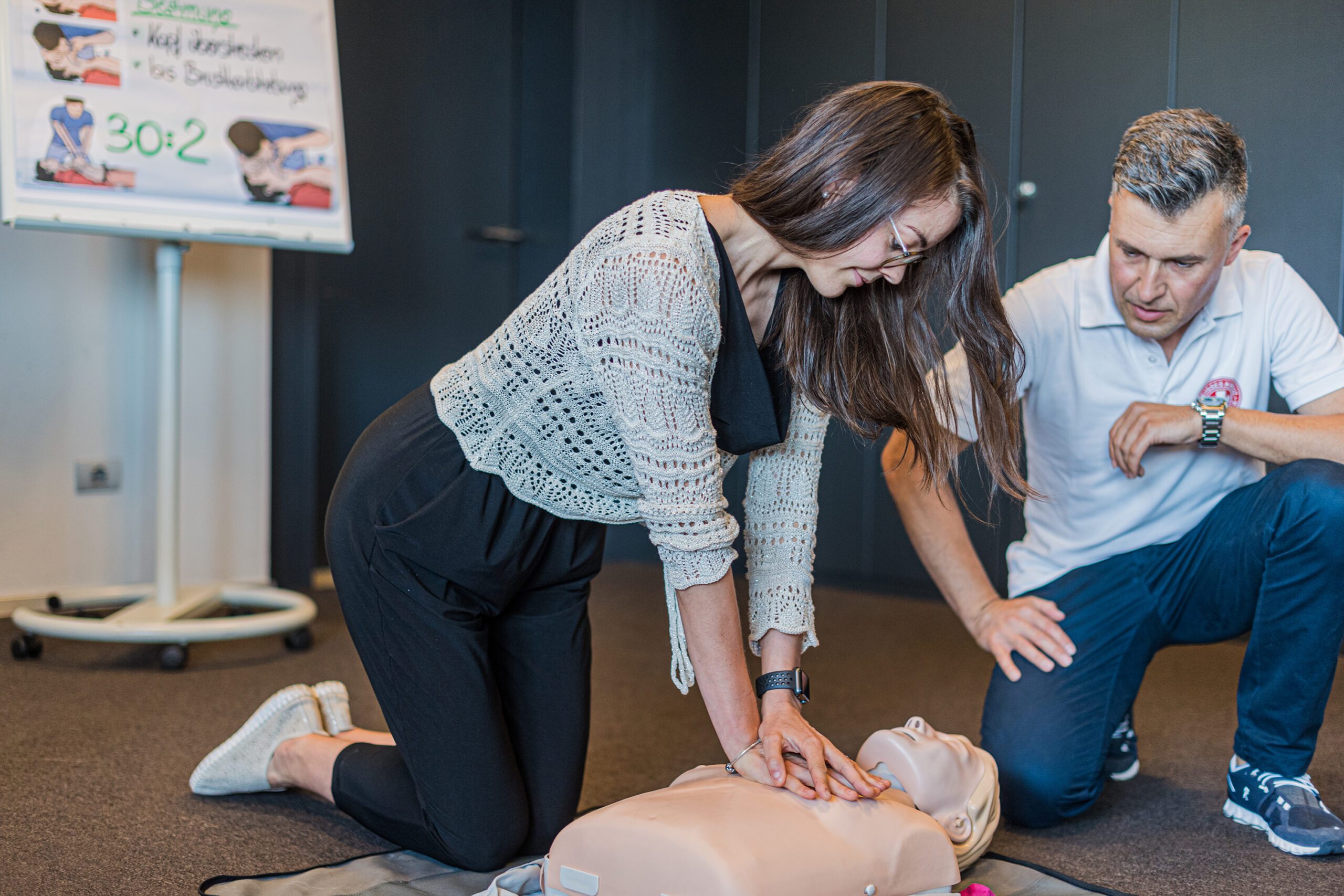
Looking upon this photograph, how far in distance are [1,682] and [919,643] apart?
2016 mm

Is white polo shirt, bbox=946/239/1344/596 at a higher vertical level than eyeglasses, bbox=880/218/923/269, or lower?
lower

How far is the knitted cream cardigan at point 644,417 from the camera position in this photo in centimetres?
104

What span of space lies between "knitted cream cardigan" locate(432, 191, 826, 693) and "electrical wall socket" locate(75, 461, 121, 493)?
6.47 feet

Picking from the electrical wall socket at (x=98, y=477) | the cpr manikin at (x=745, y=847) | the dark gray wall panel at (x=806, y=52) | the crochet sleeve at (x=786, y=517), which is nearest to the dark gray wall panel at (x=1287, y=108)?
the dark gray wall panel at (x=806, y=52)

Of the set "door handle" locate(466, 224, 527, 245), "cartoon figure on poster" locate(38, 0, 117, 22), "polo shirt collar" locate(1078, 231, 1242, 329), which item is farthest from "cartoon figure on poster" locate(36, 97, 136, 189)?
"polo shirt collar" locate(1078, 231, 1242, 329)

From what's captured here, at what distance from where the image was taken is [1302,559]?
4.78 ft

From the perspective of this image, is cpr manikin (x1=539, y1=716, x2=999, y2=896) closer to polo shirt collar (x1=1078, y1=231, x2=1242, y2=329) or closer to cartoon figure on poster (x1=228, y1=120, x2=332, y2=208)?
polo shirt collar (x1=1078, y1=231, x2=1242, y2=329)

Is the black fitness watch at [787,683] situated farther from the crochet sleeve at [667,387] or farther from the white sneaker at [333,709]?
the white sneaker at [333,709]

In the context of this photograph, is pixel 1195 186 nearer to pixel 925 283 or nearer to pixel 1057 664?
pixel 925 283

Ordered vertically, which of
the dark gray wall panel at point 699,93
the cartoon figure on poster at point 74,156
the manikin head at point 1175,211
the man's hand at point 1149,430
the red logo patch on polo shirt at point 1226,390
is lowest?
the man's hand at point 1149,430

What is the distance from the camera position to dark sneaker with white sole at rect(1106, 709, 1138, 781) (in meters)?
1.73

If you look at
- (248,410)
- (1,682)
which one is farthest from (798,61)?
(1,682)

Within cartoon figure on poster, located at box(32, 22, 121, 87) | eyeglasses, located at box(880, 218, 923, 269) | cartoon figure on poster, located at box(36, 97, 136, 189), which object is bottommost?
eyeglasses, located at box(880, 218, 923, 269)

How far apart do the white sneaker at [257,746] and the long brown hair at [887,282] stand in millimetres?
846
